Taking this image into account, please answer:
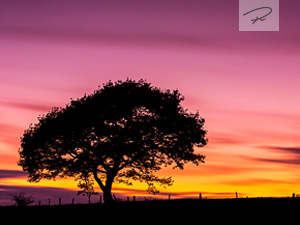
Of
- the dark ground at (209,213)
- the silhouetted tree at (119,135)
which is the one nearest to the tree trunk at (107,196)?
the silhouetted tree at (119,135)

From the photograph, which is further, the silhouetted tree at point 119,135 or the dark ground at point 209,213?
the silhouetted tree at point 119,135

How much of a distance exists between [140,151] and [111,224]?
2916cm

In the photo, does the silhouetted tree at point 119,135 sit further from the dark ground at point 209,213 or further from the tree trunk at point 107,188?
the dark ground at point 209,213

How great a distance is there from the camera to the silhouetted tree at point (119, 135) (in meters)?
59.1

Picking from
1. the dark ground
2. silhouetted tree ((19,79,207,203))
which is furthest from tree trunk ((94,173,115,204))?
the dark ground

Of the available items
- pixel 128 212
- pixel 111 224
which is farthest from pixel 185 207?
pixel 111 224

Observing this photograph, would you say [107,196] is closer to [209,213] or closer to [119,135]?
[119,135]

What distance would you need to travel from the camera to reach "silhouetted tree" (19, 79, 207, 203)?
59125 millimetres

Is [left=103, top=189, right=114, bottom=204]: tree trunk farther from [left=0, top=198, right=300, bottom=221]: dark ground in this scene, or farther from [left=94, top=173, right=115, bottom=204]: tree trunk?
[left=0, top=198, right=300, bottom=221]: dark ground

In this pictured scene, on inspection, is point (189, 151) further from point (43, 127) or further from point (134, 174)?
point (43, 127)

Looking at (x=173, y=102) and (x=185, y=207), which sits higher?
(x=173, y=102)

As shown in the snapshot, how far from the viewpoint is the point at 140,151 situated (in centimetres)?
5931

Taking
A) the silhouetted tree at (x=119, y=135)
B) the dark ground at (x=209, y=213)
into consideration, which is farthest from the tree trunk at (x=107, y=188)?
the dark ground at (x=209, y=213)

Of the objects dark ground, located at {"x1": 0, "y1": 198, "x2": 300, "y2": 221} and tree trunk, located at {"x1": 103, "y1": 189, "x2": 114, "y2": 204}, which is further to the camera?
tree trunk, located at {"x1": 103, "y1": 189, "x2": 114, "y2": 204}
